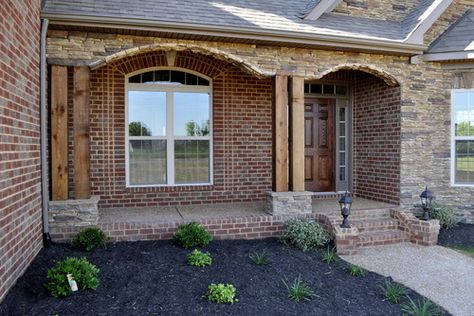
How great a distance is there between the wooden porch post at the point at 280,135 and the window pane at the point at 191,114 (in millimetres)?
1711

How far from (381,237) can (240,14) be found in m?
4.14

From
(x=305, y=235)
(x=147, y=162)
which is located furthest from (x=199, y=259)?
(x=147, y=162)

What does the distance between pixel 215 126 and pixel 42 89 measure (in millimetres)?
3124

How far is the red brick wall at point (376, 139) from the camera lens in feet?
A: 23.3

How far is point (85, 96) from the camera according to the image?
534 cm

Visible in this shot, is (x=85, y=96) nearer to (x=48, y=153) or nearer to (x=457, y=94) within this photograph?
(x=48, y=153)

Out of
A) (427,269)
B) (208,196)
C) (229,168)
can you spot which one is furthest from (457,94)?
(208,196)

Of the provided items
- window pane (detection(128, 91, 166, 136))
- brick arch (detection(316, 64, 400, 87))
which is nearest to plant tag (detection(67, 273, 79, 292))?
window pane (detection(128, 91, 166, 136))

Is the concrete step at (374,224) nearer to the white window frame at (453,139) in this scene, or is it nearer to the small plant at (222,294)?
the white window frame at (453,139)

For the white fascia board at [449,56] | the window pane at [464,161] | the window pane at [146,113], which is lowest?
the window pane at [464,161]

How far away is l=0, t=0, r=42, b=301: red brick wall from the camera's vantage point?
3.60m

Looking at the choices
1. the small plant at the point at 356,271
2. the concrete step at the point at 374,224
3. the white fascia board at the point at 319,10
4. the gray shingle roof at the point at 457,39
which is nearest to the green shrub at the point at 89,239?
the small plant at the point at 356,271

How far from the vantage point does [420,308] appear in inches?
146

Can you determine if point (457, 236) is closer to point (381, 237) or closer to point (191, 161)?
point (381, 237)
